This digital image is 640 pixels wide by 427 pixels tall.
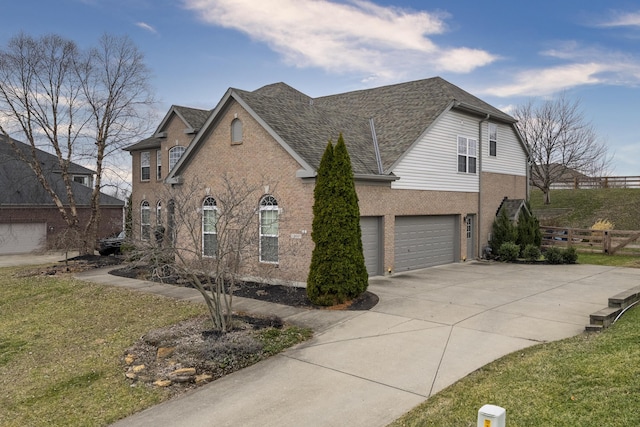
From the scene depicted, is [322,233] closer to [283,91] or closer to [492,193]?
[492,193]

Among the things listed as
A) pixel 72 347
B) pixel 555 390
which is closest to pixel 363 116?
pixel 72 347

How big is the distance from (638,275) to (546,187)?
78.6 ft

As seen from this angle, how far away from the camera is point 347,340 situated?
8883mm

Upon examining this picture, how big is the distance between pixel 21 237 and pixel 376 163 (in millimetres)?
24579

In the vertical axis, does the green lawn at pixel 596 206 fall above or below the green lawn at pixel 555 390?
Answer: above

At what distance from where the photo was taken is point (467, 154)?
A: 2045 centimetres

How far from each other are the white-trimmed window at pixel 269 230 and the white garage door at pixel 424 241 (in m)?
4.79

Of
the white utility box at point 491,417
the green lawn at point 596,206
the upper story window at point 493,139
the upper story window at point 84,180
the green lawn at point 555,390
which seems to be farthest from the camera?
the upper story window at point 84,180

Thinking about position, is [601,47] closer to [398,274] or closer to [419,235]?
[419,235]

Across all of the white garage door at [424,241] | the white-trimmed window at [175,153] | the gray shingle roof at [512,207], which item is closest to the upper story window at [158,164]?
the white-trimmed window at [175,153]

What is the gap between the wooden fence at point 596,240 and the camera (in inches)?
891

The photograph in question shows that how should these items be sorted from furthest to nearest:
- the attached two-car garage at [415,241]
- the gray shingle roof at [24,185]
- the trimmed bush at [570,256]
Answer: the gray shingle roof at [24,185] < the trimmed bush at [570,256] < the attached two-car garage at [415,241]

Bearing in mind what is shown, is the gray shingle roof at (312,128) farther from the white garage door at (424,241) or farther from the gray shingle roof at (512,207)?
the gray shingle roof at (512,207)

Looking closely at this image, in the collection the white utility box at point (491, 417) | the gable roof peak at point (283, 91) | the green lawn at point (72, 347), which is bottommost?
the green lawn at point (72, 347)
